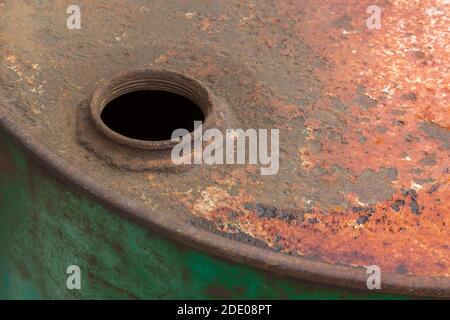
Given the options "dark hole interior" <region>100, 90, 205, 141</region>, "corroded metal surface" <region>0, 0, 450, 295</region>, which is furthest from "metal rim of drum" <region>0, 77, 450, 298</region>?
"dark hole interior" <region>100, 90, 205, 141</region>

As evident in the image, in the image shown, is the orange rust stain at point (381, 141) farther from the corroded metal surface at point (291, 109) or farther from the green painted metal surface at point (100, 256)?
the green painted metal surface at point (100, 256)

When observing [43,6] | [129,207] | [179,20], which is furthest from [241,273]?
[43,6]

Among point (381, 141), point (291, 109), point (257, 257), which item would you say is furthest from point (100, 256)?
point (381, 141)

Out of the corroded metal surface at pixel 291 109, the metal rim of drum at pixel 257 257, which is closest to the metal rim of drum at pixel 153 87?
the corroded metal surface at pixel 291 109

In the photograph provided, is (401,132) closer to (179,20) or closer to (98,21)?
(179,20)

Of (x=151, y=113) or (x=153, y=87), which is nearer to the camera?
(x=153, y=87)

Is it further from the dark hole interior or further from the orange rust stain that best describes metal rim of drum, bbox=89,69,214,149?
the orange rust stain

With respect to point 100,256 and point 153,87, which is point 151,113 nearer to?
point 153,87
